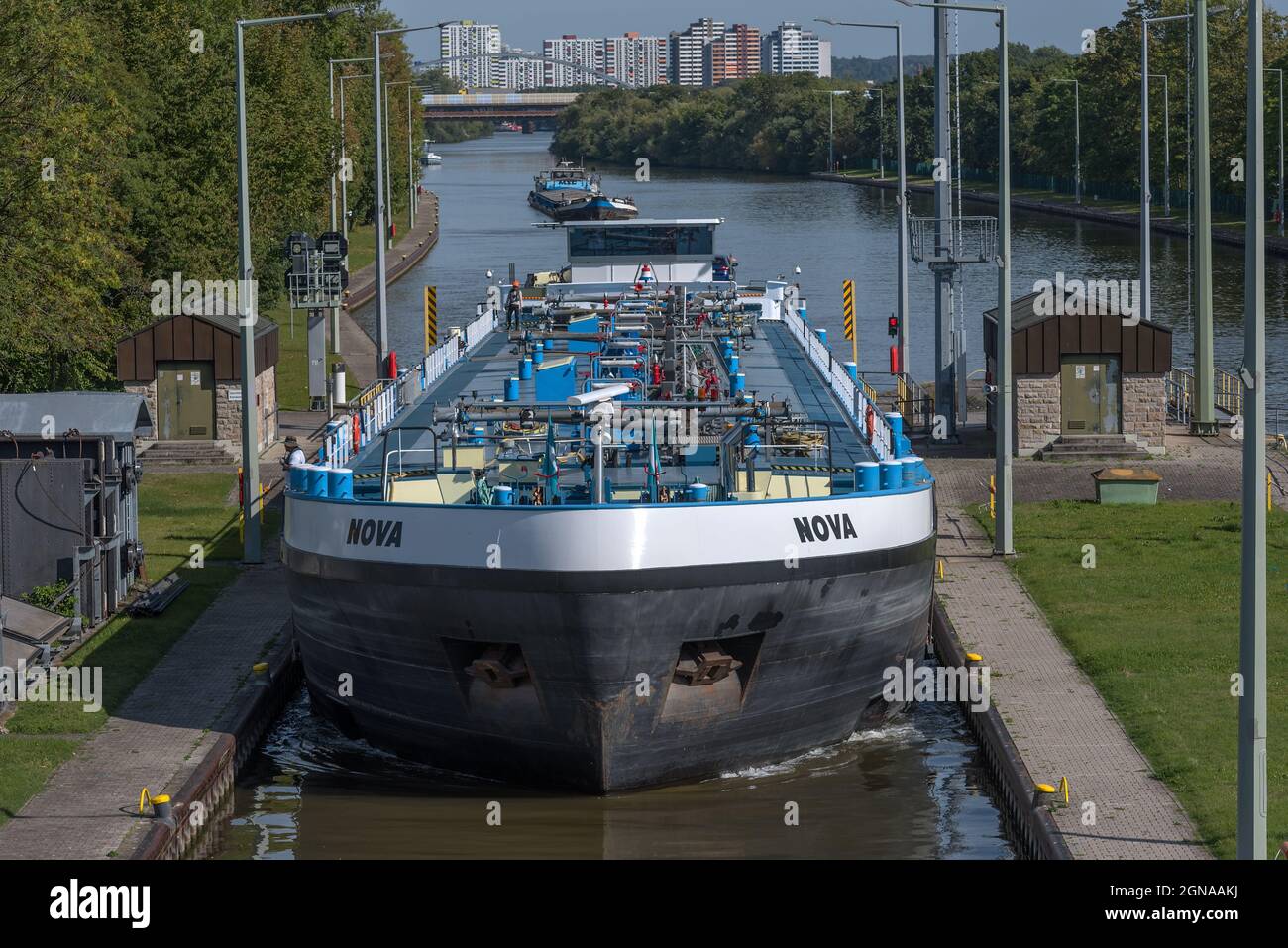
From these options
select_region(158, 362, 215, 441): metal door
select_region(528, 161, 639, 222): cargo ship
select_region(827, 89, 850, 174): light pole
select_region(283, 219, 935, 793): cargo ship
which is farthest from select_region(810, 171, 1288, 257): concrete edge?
select_region(283, 219, 935, 793): cargo ship

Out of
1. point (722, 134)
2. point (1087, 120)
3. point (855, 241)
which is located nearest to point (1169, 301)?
point (855, 241)

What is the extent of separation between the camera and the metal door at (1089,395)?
35250 mm

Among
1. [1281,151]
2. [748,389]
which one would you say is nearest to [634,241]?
[748,389]

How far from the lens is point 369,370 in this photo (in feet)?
172

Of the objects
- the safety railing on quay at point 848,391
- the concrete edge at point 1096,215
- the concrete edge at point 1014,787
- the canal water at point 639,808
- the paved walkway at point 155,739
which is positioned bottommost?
the canal water at point 639,808

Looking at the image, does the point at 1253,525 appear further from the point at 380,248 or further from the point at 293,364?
the point at 293,364

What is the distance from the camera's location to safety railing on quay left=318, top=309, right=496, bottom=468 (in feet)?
77.9

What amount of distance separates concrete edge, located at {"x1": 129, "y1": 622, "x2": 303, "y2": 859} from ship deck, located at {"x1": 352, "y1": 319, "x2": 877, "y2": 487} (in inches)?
94.4

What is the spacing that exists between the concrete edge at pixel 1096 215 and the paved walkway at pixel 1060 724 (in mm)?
56911

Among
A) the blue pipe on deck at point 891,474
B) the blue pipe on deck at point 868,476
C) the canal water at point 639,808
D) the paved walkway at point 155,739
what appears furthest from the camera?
the blue pipe on deck at point 891,474

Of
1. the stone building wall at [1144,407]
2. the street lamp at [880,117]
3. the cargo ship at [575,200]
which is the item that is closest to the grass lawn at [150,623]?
the stone building wall at [1144,407]

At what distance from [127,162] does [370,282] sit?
116 feet

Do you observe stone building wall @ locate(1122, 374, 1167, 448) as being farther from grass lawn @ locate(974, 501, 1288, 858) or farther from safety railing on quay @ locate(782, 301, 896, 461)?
safety railing on quay @ locate(782, 301, 896, 461)

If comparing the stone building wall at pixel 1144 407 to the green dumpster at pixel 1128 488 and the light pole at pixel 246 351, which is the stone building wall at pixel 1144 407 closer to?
the green dumpster at pixel 1128 488
